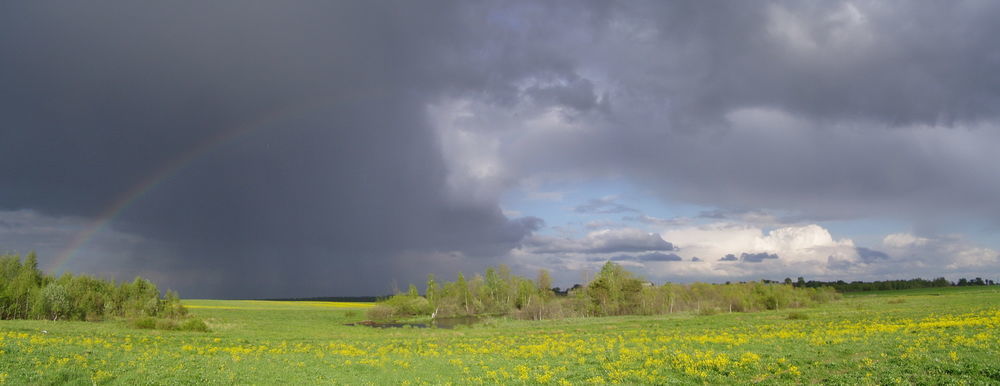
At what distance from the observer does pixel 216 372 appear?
24.1 m

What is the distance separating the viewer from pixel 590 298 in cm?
12312

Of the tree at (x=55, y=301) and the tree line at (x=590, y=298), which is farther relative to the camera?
the tree line at (x=590, y=298)

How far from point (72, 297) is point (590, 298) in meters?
107

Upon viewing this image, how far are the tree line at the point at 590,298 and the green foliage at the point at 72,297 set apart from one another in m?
54.9

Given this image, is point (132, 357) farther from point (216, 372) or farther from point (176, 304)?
point (176, 304)

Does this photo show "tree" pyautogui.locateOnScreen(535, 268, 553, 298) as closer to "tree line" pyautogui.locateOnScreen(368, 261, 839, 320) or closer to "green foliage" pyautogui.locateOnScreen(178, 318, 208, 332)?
"tree line" pyautogui.locateOnScreen(368, 261, 839, 320)

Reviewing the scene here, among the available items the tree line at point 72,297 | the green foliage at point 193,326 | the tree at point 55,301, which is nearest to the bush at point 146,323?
the green foliage at point 193,326

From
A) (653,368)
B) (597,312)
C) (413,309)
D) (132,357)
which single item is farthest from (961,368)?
(413,309)

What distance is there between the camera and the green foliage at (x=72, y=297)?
277ft

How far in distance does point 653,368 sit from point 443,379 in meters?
10.3

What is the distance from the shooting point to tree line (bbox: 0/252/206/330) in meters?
84.4

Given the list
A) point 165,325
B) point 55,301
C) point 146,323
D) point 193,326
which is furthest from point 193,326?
point 55,301

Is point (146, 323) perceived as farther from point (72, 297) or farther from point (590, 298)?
point (590, 298)

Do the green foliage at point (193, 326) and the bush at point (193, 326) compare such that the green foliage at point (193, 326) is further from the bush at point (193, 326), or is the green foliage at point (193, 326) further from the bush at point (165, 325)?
the bush at point (165, 325)
